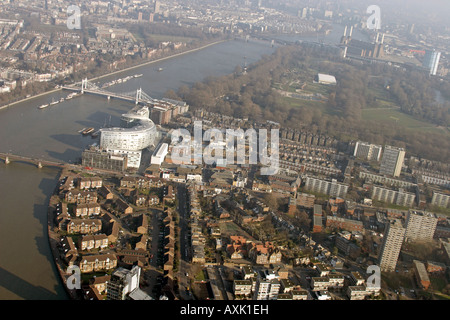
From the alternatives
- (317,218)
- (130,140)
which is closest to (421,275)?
(317,218)

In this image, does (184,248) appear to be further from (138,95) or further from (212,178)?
(138,95)

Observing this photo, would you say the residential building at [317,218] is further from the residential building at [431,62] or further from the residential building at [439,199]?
the residential building at [431,62]

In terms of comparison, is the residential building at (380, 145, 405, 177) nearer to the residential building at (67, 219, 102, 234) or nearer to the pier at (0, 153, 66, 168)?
the residential building at (67, 219, 102, 234)

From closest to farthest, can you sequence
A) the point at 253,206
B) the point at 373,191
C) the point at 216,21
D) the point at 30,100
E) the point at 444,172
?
1. the point at 253,206
2. the point at 373,191
3. the point at 444,172
4. the point at 30,100
5. the point at 216,21

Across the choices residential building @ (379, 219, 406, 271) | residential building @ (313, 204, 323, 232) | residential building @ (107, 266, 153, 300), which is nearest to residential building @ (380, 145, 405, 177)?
residential building @ (313, 204, 323, 232)
